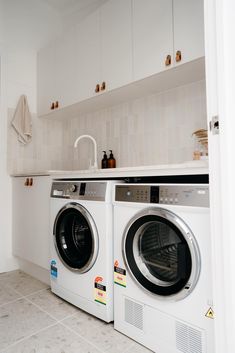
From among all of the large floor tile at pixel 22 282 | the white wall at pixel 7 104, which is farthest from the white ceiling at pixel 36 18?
the large floor tile at pixel 22 282

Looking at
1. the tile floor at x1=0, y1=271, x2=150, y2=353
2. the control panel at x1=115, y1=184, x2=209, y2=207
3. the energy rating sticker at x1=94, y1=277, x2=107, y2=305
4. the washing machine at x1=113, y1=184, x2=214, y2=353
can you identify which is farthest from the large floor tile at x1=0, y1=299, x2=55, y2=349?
the control panel at x1=115, y1=184, x2=209, y2=207

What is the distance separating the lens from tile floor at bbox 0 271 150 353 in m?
1.28

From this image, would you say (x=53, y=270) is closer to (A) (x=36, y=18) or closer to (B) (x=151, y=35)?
(B) (x=151, y=35)

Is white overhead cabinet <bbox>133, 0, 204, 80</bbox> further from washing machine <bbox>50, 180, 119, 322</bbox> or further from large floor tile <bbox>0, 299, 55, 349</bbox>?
large floor tile <bbox>0, 299, 55, 349</bbox>

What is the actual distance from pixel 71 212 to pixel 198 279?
970 mm

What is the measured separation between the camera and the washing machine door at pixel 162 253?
3.58 feet

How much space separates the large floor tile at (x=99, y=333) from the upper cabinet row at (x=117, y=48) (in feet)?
5.65

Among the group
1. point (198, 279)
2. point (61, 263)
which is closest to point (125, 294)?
point (198, 279)

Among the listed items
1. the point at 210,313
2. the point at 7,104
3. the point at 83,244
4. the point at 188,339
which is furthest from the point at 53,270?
the point at 7,104

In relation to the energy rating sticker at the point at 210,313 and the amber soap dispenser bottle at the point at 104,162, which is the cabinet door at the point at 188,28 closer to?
the amber soap dispenser bottle at the point at 104,162

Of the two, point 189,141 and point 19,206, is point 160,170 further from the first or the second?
point 19,206

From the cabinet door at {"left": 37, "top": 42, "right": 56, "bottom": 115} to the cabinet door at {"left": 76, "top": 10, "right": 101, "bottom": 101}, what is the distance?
0.44 meters

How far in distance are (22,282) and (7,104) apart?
1.82m

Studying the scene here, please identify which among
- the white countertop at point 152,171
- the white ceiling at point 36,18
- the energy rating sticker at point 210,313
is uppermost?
the white ceiling at point 36,18
